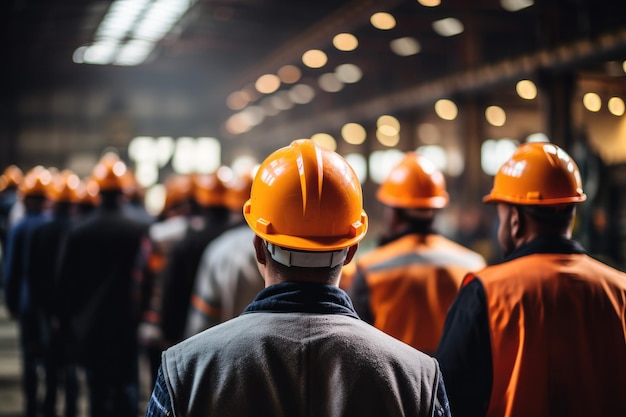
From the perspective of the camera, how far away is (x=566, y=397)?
2.87 metres

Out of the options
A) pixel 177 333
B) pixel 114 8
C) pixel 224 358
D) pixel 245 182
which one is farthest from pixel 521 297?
pixel 114 8

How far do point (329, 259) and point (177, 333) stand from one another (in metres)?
4.21

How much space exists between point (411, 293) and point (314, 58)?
15615 millimetres

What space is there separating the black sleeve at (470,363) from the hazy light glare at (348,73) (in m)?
17.3

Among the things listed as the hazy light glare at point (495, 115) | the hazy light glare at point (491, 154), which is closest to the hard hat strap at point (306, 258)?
the hazy light glare at point (495, 115)

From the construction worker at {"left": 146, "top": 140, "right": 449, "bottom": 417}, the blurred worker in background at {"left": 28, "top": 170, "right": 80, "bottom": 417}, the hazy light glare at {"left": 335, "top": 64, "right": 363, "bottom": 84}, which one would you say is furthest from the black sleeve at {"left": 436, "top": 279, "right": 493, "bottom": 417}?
the hazy light glare at {"left": 335, "top": 64, "right": 363, "bottom": 84}

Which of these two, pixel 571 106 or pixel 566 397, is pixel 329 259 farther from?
pixel 571 106

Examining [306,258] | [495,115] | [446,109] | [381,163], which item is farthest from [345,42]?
[306,258]

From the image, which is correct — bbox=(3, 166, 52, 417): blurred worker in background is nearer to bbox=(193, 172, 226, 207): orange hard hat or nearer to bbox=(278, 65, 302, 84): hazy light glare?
bbox=(193, 172, 226, 207): orange hard hat

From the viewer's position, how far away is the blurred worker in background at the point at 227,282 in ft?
15.7

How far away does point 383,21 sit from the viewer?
14.1 m

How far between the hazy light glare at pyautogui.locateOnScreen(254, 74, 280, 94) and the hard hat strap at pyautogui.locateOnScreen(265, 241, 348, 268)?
21.6m

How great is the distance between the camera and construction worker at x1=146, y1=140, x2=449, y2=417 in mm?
1908

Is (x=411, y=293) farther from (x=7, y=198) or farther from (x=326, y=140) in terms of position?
(x=326, y=140)
